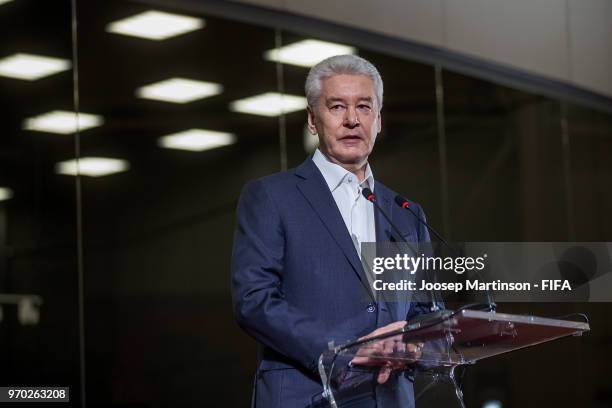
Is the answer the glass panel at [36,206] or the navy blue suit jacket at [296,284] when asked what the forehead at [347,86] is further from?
the glass panel at [36,206]

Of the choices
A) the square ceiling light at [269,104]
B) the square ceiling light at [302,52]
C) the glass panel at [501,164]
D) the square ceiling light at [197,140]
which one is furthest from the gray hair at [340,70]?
the glass panel at [501,164]

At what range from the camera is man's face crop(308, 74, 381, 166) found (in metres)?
2.71

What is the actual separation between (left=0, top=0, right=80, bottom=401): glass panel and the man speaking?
259 cm

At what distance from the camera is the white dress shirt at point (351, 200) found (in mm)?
2646

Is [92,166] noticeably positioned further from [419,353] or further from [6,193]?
[419,353]

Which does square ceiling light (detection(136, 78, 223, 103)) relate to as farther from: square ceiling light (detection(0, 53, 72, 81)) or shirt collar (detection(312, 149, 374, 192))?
shirt collar (detection(312, 149, 374, 192))

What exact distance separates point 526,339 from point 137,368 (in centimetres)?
314

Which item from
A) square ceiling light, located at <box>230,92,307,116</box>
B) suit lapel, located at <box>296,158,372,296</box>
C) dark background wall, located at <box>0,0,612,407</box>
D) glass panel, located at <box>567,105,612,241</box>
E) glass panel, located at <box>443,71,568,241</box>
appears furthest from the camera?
glass panel, located at <box>567,105,612,241</box>

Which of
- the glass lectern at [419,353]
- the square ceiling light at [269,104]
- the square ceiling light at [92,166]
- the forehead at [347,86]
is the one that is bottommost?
the glass lectern at [419,353]

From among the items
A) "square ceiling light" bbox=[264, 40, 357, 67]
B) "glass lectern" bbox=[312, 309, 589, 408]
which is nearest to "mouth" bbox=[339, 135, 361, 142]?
"glass lectern" bbox=[312, 309, 589, 408]

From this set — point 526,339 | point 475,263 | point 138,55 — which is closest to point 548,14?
point 138,55

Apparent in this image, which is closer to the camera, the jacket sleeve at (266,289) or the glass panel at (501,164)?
the jacket sleeve at (266,289)

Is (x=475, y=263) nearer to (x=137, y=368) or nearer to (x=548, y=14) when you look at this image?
(x=137, y=368)

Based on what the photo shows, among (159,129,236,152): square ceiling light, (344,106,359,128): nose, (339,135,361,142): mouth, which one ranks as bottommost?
(339,135,361,142): mouth
